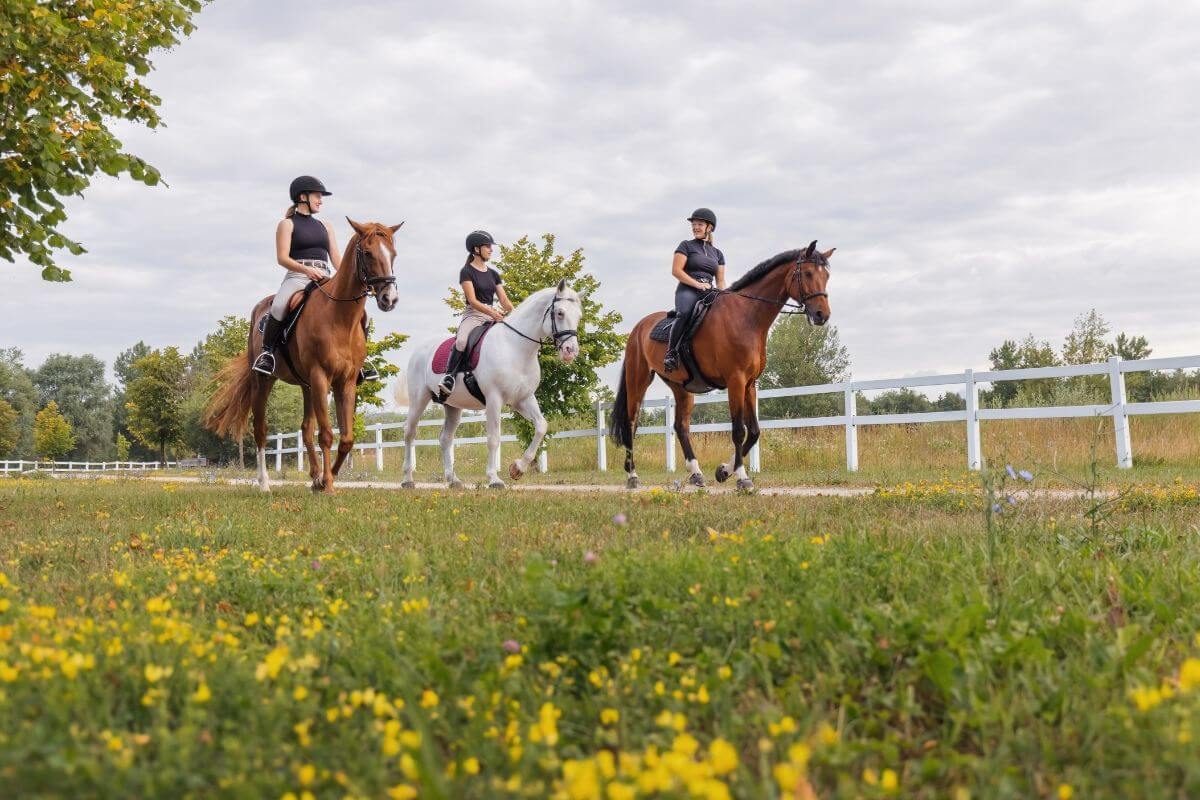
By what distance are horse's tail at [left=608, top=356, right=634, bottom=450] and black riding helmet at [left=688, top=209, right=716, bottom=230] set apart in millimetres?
2530

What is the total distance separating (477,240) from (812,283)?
522 centimetres

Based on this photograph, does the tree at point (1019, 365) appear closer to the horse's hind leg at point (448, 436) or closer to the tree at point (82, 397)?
the horse's hind leg at point (448, 436)

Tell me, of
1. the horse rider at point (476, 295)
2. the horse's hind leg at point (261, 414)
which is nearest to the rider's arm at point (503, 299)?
the horse rider at point (476, 295)

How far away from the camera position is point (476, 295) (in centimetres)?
1274

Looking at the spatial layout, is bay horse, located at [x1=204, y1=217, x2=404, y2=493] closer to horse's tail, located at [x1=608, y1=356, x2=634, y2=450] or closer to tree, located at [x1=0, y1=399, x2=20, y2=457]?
horse's tail, located at [x1=608, y1=356, x2=634, y2=450]

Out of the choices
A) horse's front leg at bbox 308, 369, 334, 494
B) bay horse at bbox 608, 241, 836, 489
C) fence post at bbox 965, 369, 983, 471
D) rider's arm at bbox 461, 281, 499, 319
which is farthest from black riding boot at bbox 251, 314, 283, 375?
fence post at bbox 965, 369, 983, 471

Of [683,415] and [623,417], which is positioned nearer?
[683,415]

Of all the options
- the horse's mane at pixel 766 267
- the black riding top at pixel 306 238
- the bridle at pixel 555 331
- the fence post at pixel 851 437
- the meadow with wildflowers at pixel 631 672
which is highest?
the black riding top at pixel 306 238

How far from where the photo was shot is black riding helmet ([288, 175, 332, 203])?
10359 millimetres

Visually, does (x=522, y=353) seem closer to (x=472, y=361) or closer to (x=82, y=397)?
(x=472, y=361)

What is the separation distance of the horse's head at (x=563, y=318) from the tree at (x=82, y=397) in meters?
106

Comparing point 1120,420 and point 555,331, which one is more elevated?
point 555,331

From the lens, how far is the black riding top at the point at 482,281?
1268cm

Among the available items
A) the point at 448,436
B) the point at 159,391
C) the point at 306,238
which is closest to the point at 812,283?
the point at 306,238
